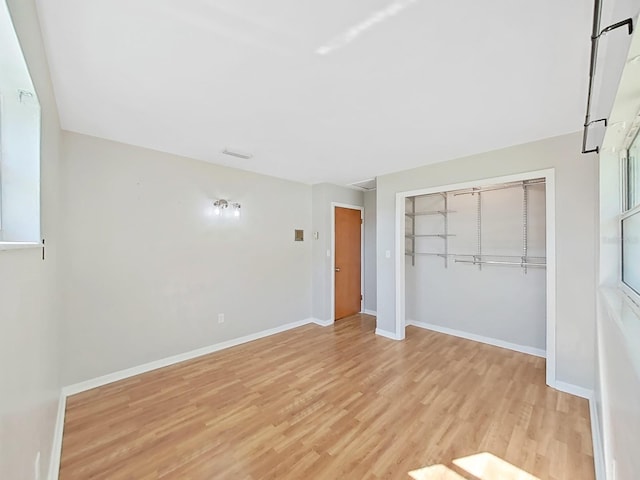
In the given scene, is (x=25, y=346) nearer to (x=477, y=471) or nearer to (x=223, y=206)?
(x=477, y=471)

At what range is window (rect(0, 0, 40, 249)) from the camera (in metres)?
1.13

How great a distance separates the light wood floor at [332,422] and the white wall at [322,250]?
54.3 inches

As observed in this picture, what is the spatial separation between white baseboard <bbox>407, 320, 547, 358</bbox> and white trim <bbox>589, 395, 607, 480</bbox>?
119cm

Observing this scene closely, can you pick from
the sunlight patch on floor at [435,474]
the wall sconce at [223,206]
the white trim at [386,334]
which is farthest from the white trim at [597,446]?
the wall sconce at [223,206]

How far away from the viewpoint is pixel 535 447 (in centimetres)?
188

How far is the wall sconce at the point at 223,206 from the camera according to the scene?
3.56 meters

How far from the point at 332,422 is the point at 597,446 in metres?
1.80

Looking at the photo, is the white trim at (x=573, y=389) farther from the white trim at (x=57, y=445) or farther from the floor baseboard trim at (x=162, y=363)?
the white trim at (x=57, y=445)

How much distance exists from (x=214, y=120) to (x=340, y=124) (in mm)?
1088

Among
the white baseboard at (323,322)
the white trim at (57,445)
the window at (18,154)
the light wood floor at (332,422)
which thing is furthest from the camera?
the white baseboard at (323,322)

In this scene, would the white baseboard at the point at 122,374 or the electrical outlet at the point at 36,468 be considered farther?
the white baseboard at the point at 122,374

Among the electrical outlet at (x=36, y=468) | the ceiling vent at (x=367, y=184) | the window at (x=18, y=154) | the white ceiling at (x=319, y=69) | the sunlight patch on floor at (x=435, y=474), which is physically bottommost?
the sunlight patch on floor at (x=435, y=474)

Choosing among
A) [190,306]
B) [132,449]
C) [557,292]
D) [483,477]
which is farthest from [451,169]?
[132,449]

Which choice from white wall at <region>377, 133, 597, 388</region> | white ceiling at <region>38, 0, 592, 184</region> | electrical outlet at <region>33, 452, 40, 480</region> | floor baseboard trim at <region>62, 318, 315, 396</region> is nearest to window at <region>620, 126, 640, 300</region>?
white ceiling at <region>38, 0, 592, 184</region>
